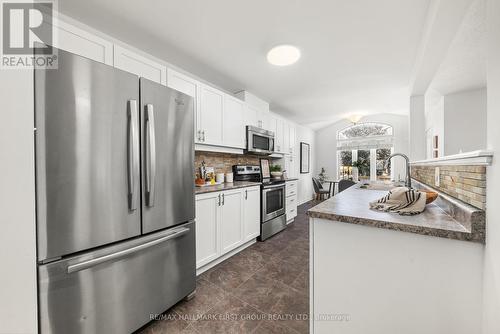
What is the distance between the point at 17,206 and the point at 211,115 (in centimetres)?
199

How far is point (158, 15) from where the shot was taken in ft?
5.73

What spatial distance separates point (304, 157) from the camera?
6176 mm

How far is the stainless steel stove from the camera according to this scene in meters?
3.04

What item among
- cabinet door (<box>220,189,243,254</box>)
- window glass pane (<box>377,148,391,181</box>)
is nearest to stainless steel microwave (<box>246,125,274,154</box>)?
cabinet door (<box>220,189,243,254</box>)

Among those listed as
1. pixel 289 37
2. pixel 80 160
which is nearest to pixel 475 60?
pixel 289 37

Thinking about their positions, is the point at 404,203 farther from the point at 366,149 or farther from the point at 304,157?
the point at 366,149

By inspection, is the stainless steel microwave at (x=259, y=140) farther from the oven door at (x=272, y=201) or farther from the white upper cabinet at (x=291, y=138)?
the white upper cabinet at (x=291, y=138)

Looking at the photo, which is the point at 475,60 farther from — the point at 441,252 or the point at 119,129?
the point at 119,129

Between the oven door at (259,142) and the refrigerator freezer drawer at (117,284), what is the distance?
1876 mm

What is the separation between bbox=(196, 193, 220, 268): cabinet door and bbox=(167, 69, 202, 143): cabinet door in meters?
0.77

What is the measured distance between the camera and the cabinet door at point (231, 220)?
2341 mm

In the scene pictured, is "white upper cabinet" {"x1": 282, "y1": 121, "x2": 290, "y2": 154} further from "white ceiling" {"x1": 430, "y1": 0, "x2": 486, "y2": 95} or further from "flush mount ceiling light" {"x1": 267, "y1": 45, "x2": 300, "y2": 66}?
"white ceiling" {"x1": 430, "y1": 0, "x2": 486, "y2": 95}

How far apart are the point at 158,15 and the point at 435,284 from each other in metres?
2.60

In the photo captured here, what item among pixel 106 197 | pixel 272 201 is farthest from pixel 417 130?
pixel 106 197
